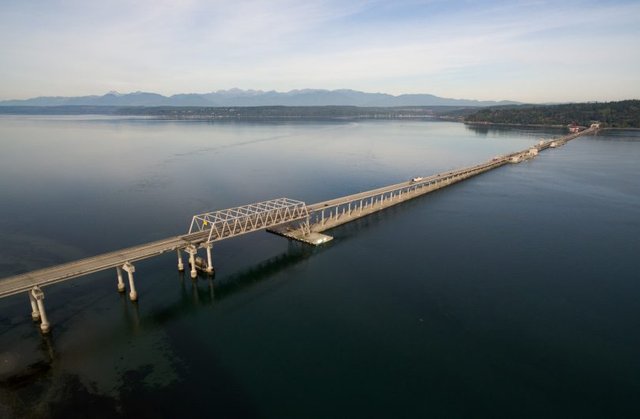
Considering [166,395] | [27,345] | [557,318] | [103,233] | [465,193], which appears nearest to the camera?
[166,395]

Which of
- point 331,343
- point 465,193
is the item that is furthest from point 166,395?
point 465,193

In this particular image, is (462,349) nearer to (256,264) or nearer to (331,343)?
(331,343)

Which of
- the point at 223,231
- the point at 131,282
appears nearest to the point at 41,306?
the point at 131,282

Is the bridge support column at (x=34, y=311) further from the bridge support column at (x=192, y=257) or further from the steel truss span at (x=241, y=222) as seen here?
the steel truss span at (x=241, y=222)

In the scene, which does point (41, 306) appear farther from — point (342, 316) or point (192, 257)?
point (342, 316)

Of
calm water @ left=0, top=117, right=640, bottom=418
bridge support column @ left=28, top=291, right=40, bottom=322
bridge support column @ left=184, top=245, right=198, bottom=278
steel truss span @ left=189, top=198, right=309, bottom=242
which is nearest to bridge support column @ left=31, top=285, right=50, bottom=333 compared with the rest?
calm water @ left=0, top=117, right=640, bottom=418

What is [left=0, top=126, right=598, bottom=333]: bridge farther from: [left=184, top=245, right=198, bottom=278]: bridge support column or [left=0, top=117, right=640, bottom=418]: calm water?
[left=0, top=117, right=640, bottom=418]: calm water

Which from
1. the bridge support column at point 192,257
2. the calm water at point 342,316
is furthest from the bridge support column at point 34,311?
the bridge support column at point 192,257
